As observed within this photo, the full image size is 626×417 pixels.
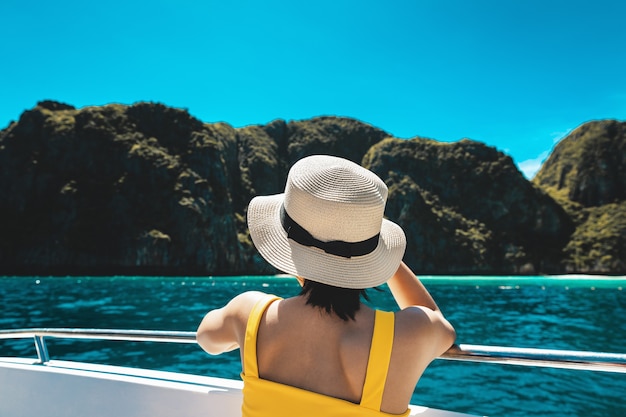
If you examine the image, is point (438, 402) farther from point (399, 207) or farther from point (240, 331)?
point (399, 207)

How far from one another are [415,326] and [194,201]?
95661 mm

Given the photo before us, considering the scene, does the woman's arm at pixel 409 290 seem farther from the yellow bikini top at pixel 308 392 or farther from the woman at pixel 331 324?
the yellow bikini top at pixel 308 392

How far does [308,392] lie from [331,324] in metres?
0.18

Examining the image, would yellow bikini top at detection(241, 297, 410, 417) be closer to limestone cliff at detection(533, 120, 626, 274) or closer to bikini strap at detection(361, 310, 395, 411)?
bikini strap at detection(361, 310, 395, 411)

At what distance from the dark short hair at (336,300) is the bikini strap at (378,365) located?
0.09m

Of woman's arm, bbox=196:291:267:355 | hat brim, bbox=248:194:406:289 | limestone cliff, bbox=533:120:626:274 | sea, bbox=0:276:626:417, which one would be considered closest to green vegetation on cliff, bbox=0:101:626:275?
limestone cliff, bbox=533:120:626:274

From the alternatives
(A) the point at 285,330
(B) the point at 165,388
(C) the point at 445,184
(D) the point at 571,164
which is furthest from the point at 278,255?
(D) the point at 571,164

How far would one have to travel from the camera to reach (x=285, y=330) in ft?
3.66

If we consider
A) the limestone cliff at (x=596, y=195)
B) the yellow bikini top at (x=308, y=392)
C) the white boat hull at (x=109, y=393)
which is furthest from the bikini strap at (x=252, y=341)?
the limestone cliff at (x=596, y=195)

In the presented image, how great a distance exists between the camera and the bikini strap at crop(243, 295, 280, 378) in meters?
1.13

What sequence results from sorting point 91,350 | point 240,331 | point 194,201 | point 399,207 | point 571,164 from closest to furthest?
point 240,331 → point 91,350 → point 194,201 → point 399,207 → point 571,164

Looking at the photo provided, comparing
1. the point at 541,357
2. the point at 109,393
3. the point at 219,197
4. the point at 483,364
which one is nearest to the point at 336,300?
the point at 541,357

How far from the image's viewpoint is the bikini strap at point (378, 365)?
41.1 inches

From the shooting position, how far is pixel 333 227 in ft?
3.64
